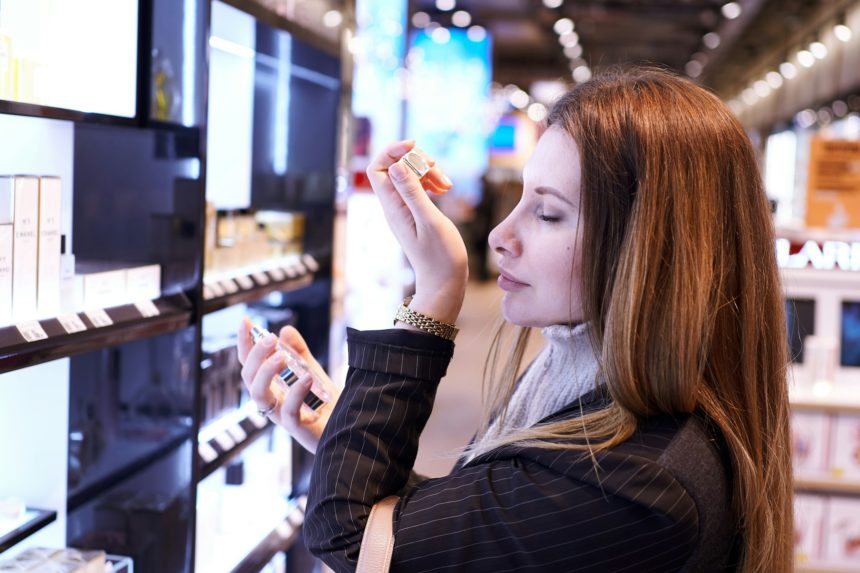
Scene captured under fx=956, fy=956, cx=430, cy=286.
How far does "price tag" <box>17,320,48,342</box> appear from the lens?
1678 millimetres

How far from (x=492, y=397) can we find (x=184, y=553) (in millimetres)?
1019

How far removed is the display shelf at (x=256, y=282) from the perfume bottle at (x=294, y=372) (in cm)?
72

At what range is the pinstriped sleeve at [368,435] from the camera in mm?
1306

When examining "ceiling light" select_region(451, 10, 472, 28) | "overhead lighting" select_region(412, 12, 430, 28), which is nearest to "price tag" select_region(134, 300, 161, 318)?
"overhead lighting" select_region(412, 12, 430, 28)

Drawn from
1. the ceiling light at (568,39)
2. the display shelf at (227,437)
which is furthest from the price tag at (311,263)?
the ceiling light at (568,39)

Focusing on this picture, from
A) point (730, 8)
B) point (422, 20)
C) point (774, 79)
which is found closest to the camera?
point (730, 8)

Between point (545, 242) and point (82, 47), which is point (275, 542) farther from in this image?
point (545, 242)

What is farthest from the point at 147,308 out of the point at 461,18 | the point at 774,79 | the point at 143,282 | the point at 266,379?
the point at 774,79

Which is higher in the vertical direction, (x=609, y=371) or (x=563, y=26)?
(x=563, y=26)

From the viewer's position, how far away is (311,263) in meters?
3.37

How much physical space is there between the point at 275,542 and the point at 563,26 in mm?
14566

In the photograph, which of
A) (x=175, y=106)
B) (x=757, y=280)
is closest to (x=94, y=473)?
(x=175, y=106)

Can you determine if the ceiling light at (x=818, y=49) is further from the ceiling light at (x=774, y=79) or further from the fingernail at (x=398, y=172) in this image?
the fingernail at (x=398, y=172)

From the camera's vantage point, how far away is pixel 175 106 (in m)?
2.24
